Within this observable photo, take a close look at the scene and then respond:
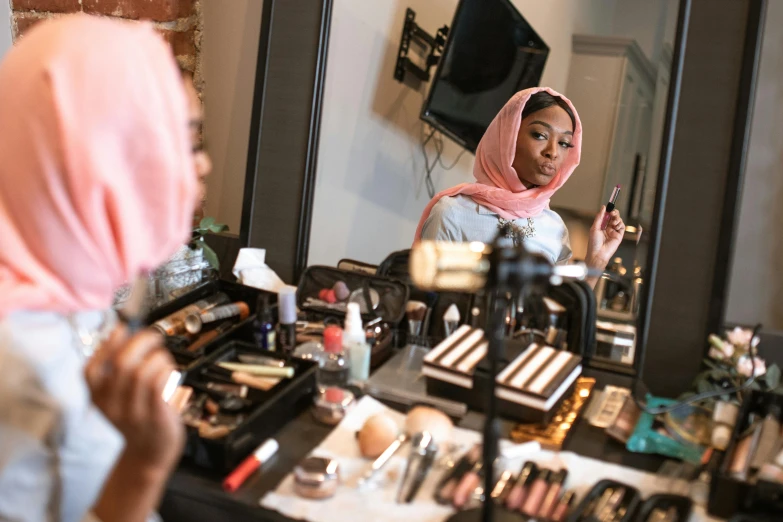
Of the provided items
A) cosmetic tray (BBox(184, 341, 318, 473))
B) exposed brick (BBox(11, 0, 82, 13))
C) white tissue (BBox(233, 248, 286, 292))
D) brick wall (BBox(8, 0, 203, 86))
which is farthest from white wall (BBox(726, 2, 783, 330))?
exposed brick (BBox(11, 0, 82, 13))

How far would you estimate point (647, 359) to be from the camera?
94 cm

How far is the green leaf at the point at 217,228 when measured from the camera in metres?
1.18

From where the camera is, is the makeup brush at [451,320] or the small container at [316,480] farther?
the makeup brush at [451,320]

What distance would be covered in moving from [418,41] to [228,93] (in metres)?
0.40

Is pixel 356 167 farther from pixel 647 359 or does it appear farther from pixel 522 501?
pixel 522 501

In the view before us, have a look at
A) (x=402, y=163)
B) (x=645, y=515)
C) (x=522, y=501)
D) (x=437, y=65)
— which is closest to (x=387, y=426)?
(x=522, y=501)

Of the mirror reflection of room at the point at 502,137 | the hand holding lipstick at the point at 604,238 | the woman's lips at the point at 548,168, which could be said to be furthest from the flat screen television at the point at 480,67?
the hand holding lipstick at the point at 604,238

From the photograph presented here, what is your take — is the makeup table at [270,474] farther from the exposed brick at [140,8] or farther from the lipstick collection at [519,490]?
the exposed brick at [140,8]

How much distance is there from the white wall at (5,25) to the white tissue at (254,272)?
0.52 m

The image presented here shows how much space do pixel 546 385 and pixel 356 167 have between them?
55cm

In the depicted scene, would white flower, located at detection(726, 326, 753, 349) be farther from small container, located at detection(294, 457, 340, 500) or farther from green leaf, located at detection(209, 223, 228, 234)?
green leaf, located at detection(209, 223, 228, 234)

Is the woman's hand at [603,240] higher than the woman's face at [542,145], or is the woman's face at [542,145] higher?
the woman's face at [542,145]

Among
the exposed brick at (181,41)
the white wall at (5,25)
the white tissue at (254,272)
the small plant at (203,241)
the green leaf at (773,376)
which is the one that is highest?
the exposed brick at (181,41)

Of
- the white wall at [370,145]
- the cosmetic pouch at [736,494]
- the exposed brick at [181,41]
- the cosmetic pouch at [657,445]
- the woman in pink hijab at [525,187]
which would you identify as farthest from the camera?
the exposed brick at [181,41]
